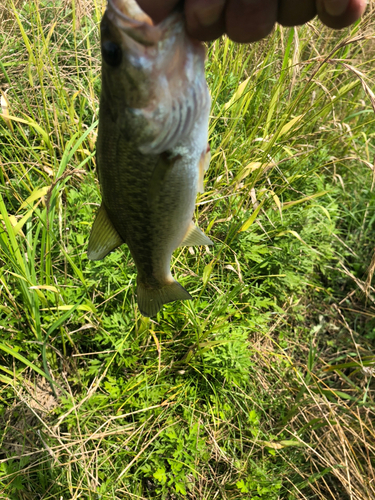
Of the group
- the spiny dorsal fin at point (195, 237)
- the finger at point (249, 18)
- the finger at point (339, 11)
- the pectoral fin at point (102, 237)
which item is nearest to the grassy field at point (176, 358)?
the pectoral fin at point (102, 237)

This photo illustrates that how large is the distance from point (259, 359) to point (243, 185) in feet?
4.16

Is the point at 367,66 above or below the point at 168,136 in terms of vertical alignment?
below

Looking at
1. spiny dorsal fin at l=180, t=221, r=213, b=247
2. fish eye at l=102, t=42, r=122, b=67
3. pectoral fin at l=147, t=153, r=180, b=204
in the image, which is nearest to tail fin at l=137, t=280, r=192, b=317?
spiny dorsal fin at l=180, t=221, r=213, b=247

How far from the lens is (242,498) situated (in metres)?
1.96

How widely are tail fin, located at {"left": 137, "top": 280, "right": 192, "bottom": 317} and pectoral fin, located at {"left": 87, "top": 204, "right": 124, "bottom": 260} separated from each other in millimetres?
258

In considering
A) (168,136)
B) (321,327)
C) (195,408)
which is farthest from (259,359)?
(168,136)

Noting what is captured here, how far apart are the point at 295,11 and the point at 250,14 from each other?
0.51ft

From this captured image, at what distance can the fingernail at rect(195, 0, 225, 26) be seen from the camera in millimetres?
917

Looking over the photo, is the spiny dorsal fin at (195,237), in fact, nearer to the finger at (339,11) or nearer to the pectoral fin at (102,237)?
the pectoral fin at (102,237)

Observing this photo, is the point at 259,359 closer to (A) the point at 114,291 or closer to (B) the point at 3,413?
(A) the point at 114,291

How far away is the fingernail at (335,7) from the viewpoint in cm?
97

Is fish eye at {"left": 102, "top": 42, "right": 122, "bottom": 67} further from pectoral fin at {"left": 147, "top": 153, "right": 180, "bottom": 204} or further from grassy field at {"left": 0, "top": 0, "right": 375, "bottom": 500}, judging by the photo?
grassy field at {"left": 0, "top": 0, "right": 375, "bottom": 500}

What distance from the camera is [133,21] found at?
86 centimetres

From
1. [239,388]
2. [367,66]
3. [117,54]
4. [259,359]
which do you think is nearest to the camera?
[117,54]
